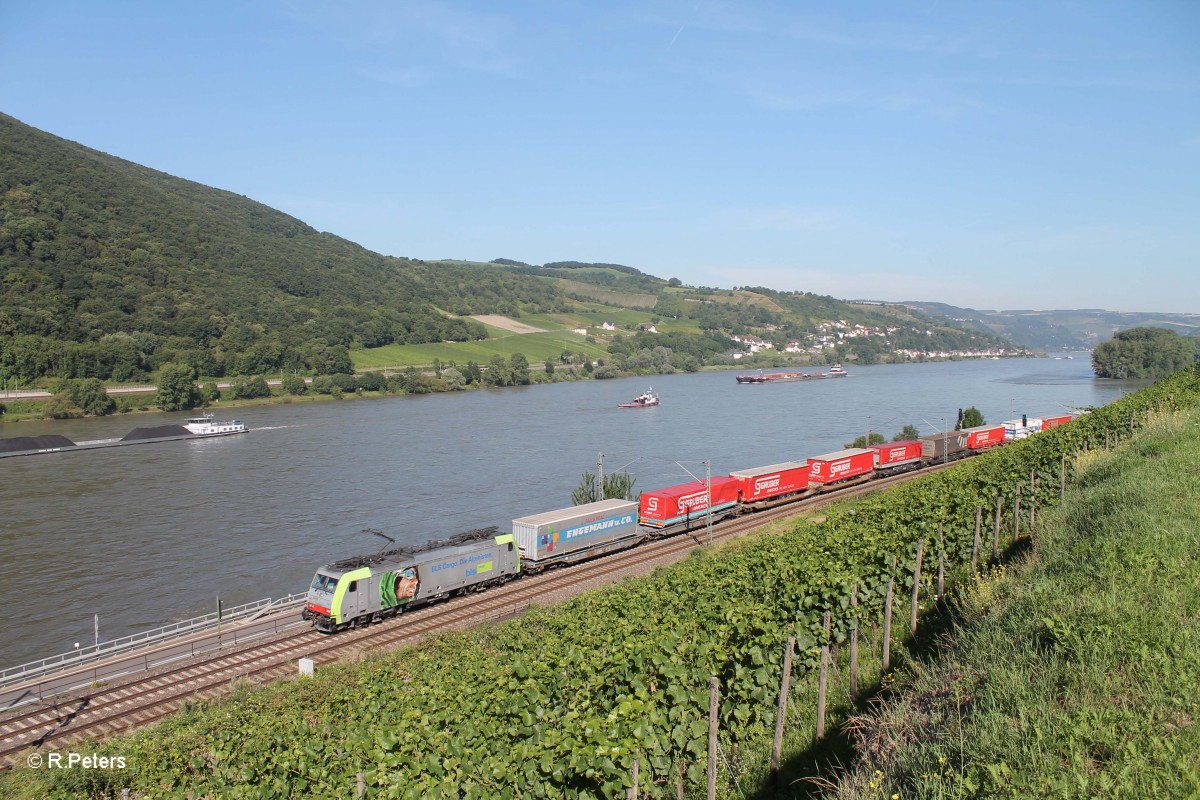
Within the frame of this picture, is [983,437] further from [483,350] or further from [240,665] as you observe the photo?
[483,350]

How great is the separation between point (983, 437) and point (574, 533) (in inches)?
1645

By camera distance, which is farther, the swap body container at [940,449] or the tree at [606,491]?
the swap body container at [940,449]

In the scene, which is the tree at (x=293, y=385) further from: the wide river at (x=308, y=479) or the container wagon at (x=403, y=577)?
the container wagon at (x=403, y=577)

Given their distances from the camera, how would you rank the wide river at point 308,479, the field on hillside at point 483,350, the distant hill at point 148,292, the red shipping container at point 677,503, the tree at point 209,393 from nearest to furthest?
the wide river at point 308,479 < the red shipping container at point 677,503 < the distant hill at point 148,292 < the tree at point 209,393 < the field on hillside at point 483,350

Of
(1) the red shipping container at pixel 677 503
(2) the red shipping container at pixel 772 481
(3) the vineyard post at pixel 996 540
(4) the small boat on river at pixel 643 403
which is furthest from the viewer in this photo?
(4) the small boat on river at pixel 643 403

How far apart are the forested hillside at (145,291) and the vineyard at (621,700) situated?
343 feet

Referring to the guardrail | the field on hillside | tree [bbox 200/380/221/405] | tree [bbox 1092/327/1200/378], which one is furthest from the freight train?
tree [bbox 1092/327/1200/378]

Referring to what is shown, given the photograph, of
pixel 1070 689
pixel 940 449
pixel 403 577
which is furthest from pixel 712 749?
pixel 940 449

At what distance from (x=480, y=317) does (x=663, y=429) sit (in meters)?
120

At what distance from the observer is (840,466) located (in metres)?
49.4

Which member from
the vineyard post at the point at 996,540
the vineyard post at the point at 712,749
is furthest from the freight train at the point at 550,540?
the vineyard post at the point at 712,749

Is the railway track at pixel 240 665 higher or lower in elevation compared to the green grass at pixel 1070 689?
lower

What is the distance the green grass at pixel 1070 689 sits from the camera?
5.73 m

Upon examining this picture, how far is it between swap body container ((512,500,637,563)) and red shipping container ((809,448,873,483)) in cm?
1641
